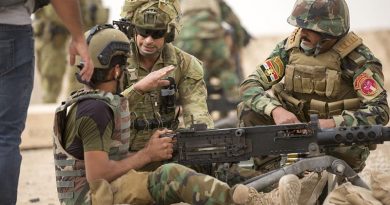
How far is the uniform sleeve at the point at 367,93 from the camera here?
6.23 m

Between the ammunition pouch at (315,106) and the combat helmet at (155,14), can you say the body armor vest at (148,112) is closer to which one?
the combat helmet at (155,14)

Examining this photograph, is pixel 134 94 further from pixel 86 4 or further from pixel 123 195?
pixel 86 4

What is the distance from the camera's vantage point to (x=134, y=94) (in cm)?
620

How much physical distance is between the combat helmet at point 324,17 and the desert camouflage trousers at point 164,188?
1.45m

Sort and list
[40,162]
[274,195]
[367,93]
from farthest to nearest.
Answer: [40,162] < [367,93] < [274,195]

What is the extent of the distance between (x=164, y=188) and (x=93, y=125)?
1.52ft

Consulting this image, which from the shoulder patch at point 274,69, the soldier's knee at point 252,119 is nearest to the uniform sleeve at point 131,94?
the soldier's knee at point 252,119

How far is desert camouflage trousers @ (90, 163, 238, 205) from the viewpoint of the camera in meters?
5.36

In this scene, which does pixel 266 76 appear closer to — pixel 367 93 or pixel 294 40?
pixel 294 40

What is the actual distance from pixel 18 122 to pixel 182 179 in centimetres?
82

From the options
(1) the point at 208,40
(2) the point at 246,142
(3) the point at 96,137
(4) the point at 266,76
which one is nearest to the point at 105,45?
(3) the point at 96,137

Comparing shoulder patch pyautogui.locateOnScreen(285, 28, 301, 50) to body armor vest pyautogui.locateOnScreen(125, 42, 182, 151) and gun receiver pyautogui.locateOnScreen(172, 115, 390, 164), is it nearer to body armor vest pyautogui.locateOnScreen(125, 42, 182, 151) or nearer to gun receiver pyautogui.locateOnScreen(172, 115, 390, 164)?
body armor vest pyautogui.locateOnScreen(125, 42, 182, 151)

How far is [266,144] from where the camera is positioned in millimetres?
5812

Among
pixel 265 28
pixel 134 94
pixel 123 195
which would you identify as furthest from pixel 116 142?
pixel 265 28
